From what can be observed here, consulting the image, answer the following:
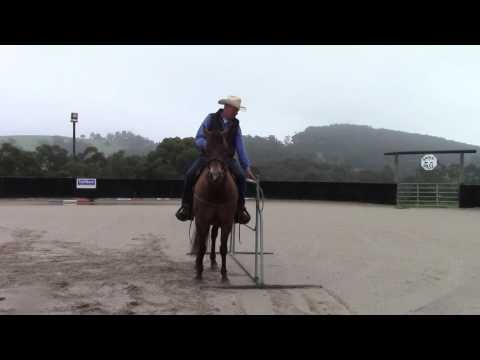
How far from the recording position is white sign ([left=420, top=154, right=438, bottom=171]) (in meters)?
24.2

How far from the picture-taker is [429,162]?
2433 centimetres

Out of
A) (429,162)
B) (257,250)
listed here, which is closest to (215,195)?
(257,250)

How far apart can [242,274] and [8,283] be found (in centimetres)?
326

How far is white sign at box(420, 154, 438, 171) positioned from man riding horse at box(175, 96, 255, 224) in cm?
2000

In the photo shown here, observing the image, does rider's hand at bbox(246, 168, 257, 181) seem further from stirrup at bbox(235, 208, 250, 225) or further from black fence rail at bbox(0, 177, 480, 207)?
black fence rail at bbox(0, 177, 480, 207)

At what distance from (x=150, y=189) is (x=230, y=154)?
67.5 feet

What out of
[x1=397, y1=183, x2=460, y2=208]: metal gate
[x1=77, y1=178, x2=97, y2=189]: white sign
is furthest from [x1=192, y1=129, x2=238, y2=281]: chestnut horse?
[x1=77, y1=178, x2=97, y2=189]: white sign

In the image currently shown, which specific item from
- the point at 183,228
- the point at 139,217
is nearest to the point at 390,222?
the point at 183,228

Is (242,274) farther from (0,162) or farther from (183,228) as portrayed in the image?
(0,162)

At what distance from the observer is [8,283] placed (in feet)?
19.6

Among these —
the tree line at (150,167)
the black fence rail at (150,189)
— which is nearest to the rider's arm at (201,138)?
the black fence rail at (150,189)

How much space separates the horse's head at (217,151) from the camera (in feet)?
18.9

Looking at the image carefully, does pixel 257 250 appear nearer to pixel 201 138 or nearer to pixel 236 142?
pixel 236 142

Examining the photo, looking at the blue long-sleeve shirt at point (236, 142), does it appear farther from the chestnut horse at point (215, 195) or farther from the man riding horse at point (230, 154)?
the chestnut horse at point (215, 195)
